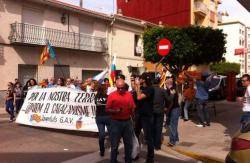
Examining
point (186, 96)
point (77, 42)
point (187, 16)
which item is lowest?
point (186, 96)

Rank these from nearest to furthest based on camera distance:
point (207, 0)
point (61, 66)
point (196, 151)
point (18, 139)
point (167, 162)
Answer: point (167, 162), point (196, 151), point (18, 139), point (61, 66), point (207, 0)

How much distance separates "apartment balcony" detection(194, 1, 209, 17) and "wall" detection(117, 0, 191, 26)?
132 cm

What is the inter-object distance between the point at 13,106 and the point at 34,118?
2.19 m

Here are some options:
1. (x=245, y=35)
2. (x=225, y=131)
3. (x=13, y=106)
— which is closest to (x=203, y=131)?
(x=225, y=131)

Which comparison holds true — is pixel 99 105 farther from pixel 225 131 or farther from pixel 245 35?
pixel 245 35

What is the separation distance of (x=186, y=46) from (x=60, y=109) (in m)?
12.2

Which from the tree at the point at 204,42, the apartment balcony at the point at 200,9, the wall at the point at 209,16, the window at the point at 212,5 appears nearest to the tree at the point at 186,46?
the tree at the point at 204,42

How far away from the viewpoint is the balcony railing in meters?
21.6

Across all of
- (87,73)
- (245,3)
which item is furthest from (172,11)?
(245,3)

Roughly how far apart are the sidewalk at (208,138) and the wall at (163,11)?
27.1 metres

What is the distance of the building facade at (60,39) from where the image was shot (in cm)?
2158

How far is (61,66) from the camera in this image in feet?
80.9

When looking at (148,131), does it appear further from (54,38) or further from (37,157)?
(54,38)

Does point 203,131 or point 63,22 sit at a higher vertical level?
point 63,22
